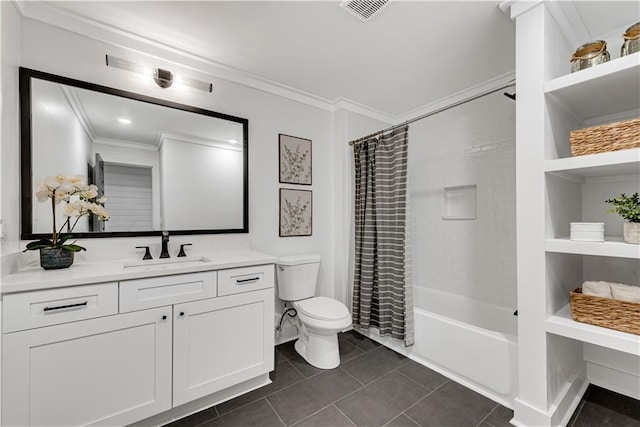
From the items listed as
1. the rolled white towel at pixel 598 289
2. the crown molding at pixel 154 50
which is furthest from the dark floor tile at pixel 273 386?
the crown molding at pixel 154 50

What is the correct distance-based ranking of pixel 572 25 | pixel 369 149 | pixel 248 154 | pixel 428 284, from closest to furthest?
pixel 572 25 < pixel 248 154 < pixel 369 149 < pixel 428 284

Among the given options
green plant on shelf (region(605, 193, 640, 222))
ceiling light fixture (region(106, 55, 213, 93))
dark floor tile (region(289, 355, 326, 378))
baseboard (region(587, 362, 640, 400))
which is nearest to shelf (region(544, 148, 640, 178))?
green plant on shelf (region(605, 193, 640, 222))

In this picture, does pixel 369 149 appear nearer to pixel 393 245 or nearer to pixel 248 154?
pixel 393 245

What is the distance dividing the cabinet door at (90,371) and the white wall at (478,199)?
2.57 metres

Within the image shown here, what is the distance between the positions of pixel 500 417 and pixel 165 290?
208 cm

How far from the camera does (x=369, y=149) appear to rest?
8.57 feet

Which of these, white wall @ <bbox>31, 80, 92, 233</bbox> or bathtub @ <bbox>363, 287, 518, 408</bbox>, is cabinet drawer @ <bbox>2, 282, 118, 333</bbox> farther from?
bathtub @ <bbox>363, 287, 518, 408</bbox>

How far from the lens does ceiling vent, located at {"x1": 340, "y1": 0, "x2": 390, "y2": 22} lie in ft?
5.08

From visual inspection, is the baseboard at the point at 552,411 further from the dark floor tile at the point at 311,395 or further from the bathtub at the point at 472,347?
the dark floor tile at the point at 311,395

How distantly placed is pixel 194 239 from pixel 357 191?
157 cm

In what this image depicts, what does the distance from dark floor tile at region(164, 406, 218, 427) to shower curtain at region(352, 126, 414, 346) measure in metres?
1.42

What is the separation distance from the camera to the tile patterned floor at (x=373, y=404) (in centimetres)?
156

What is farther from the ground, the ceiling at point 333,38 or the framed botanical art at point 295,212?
the ceiling at point 333,38

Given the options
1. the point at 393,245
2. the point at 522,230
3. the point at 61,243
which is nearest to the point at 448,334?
the point at 393,245
